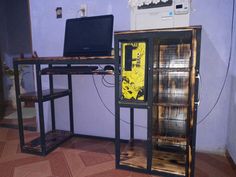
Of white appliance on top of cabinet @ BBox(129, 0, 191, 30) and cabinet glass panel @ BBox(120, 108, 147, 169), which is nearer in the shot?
white appliance on top of cabinet @ BBox(129, 0, 191, 30)

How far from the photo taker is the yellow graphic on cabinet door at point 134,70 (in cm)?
142

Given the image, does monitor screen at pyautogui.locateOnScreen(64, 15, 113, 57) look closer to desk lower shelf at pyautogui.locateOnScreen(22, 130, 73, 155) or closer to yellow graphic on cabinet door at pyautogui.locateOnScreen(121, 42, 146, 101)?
yellow graphic on cabinet door at pyautogui.locateOnScreen(121, 42, 146, 101)

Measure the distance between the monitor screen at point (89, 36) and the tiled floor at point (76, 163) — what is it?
981mm

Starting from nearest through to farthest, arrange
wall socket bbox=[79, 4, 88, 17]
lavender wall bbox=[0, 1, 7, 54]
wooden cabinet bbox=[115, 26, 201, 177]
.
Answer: wooden cabinet bbox=[115, 26, 201, 177], wall socket bbox=[79, 4, 88, 17], lavender wall bbox=[0, 1, 7, 54]

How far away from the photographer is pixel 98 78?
214cm

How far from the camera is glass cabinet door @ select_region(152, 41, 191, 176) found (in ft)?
5.44

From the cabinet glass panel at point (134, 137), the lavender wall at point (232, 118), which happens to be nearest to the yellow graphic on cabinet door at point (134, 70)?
the cabinet glass panel at point (134, 137)

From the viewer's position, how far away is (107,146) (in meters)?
2.05

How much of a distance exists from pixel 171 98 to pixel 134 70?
20.0 inches

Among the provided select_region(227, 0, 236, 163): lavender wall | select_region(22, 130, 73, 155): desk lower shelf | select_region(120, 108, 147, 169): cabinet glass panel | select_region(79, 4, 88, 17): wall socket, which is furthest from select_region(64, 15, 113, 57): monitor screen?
select_region(227, 0, 236, 163): lavender wall

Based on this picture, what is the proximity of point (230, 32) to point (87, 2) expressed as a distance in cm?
145

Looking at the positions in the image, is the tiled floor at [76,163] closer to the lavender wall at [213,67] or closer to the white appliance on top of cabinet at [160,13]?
the lavender wall at [213,67]

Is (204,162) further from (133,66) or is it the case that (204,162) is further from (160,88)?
(133,66)

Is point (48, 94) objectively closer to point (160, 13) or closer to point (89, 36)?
point (89, 36)
